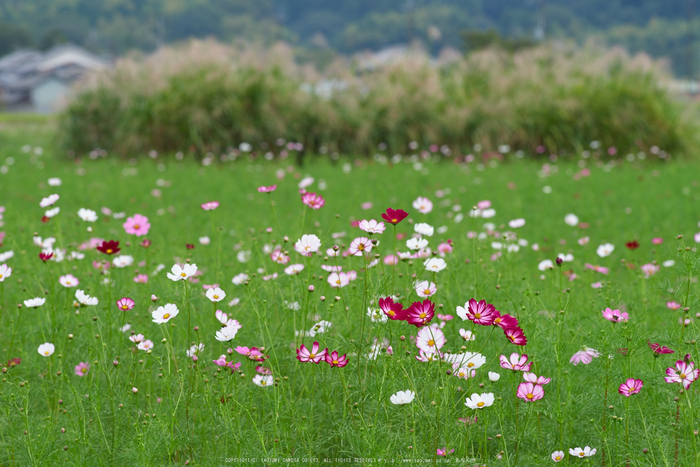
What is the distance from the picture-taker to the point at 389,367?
1.89m

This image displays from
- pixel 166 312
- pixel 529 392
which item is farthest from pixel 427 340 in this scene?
pixel 166 312

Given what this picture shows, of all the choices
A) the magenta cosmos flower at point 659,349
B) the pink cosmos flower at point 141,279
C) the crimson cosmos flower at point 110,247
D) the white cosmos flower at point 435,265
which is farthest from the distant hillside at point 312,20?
the magenta cosmos flower at point 659,349

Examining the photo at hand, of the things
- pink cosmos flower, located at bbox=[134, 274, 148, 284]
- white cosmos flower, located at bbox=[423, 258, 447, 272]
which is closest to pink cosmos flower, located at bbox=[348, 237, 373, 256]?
white cosmos flower, located at bbox=[423, 258, 447, 272]

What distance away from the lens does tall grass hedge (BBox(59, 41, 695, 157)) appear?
30.6 feet

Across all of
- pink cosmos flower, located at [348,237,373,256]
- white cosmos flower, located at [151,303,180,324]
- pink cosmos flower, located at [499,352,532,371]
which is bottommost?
pink cosmos flower, located at [499,352,532,371]

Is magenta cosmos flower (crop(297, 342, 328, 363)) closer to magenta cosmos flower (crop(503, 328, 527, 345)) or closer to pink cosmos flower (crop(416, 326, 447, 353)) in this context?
pink cosmos flower (crop(416, 326, 447, 353))

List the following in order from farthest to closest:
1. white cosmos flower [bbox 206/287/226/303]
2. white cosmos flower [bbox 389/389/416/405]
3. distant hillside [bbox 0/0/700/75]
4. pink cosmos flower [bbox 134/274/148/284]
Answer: distant hillside [bbox 0/0/700/75]
pink cosmos flower [bbox 134/274/148/284]
white cosmos flower [bbox 206/287/226/303]
white cosmos flower [bbox 389/389/416/405]

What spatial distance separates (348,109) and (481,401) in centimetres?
866

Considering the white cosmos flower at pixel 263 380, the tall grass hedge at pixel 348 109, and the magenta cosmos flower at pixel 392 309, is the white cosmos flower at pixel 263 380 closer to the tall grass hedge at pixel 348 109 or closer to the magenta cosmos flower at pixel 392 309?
the magenta cosmos flower at pixel 392 309

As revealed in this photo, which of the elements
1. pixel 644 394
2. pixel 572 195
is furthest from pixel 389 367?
pixel 572 195

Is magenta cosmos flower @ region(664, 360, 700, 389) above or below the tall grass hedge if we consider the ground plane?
above

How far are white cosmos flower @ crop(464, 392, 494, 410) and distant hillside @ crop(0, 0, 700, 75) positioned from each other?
6718cm

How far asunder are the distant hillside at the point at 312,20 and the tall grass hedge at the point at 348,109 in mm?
57821

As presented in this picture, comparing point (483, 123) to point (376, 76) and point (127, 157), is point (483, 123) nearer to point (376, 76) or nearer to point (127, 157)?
point (376, 76)
